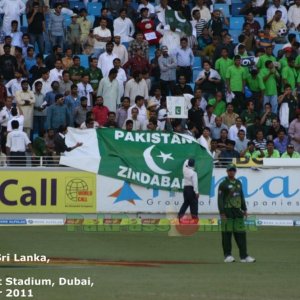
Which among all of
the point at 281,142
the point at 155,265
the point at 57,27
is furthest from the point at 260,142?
the point at 155,265

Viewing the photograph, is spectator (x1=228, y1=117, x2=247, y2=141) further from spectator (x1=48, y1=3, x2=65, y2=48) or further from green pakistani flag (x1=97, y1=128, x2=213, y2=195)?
spectator (x1=48, y1=3, x2=65, y2=48)

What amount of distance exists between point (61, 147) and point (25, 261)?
9.95m

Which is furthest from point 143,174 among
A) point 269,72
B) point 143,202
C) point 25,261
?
point 25,261

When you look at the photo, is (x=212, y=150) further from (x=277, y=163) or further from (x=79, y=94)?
(x=79, y=94)

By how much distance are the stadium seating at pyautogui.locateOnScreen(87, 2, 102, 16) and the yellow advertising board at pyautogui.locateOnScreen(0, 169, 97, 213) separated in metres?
7.90

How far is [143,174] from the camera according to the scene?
32.7 metres

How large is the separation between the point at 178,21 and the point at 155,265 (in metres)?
15.2

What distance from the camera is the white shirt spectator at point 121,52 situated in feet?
117

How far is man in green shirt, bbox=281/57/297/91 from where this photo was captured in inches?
1419

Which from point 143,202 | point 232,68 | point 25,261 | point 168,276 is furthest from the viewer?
point 232,68

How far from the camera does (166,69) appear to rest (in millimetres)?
35688

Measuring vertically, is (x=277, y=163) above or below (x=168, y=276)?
above

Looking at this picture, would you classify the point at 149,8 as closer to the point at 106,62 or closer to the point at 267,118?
the point at 106,62

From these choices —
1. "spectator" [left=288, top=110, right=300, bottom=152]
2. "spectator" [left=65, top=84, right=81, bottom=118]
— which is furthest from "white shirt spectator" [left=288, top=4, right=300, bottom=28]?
"spectator" [left=65, top=84, right=81, bottom=118]
